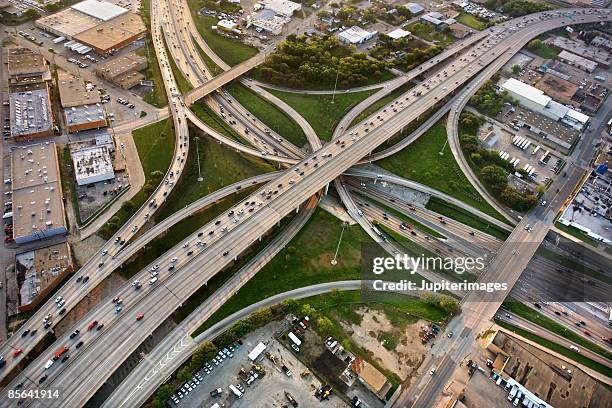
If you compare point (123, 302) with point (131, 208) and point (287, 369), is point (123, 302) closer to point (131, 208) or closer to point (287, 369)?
point (131, 208)

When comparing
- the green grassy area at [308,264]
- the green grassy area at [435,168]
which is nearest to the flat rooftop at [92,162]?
the green grassy area at [308,264]

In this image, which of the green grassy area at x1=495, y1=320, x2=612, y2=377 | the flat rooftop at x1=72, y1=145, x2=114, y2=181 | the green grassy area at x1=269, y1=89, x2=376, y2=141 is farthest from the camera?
the green grassy area at x1=269, y1=89, x2=376, y2=141

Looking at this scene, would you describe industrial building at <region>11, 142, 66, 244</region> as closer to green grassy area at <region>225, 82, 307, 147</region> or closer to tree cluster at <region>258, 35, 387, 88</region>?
green grassy area at <region>225, 82, 307, 147</region>

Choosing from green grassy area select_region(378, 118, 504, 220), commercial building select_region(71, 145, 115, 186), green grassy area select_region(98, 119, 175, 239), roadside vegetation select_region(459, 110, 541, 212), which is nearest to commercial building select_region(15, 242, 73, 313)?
green grassy area select_region(98, 119, 175, 239)

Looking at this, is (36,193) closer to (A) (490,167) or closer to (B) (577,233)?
(A) (490,167)

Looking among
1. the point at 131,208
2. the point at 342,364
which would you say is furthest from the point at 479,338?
the point at 131,208

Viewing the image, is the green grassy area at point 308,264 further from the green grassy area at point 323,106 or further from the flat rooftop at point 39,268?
the green grassy area at point 323,106
